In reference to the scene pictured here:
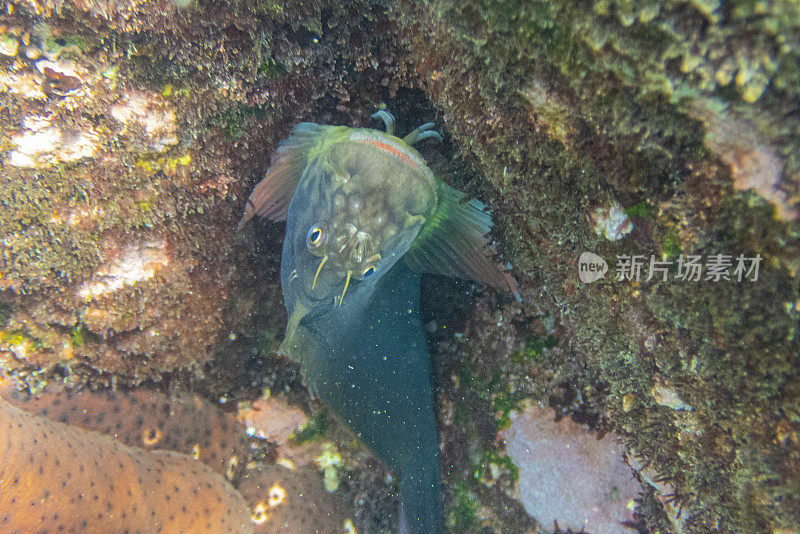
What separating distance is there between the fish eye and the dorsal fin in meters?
0.78

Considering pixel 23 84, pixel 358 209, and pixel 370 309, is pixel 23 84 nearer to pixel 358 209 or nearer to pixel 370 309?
pixel 358 209

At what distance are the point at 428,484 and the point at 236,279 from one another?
275 cm

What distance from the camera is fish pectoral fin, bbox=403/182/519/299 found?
3018mm

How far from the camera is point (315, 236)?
9.29ft

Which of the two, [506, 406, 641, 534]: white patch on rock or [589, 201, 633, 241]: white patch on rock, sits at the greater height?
[589, 201, 633, 241]: white patch on rock

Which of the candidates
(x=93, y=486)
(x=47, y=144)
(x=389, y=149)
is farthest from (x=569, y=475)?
(x=47, y=144)

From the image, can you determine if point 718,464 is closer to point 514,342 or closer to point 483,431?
point 514,342

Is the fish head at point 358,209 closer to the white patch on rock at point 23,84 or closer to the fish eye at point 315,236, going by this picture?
the fish eye at point 315,236

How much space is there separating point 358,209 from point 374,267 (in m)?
0.47

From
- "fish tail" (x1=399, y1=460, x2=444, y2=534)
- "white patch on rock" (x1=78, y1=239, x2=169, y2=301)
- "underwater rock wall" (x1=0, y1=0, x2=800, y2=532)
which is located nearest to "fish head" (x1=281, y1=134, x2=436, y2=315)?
"underwater rock wall" (x1=0, y1=0, x2=800, y2=532)

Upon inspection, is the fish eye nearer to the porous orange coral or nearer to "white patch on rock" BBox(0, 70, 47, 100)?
"white patch on rock" BBox(0, 70, 47, 100)

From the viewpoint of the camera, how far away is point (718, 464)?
202 cm

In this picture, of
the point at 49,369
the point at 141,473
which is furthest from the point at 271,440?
the point at 49,369

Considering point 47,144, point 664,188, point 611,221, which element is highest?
point 664,188
